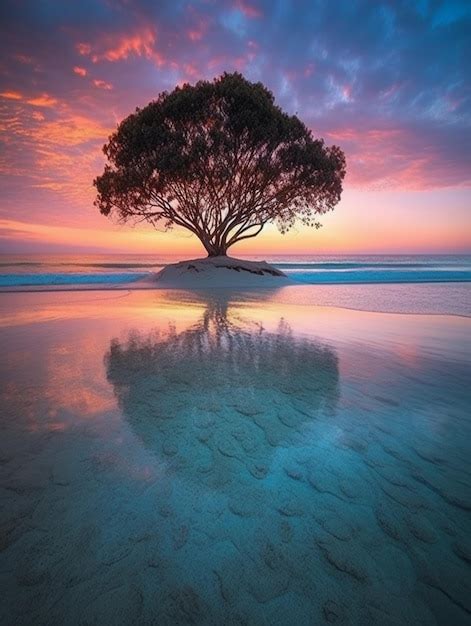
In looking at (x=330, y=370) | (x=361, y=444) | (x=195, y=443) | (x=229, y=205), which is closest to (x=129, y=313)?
(x=330, y=370)

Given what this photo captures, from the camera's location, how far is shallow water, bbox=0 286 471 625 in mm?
1355

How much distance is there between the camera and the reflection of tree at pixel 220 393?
2.37 m

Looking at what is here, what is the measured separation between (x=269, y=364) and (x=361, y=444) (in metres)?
2.00

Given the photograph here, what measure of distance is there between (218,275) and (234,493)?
59.8ft

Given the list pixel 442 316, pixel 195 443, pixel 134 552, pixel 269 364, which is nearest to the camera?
pixel 134 552

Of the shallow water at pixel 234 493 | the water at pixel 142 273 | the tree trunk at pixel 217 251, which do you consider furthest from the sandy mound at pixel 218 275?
the shallow water at pixel 234 493

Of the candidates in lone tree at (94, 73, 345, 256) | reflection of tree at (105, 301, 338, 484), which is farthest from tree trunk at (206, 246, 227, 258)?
reflection of tree at (105, 301, 338, 484)

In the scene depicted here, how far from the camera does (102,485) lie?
196 centimetres

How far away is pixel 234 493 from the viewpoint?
1936 mm

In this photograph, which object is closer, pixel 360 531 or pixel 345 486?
pixel 360 531

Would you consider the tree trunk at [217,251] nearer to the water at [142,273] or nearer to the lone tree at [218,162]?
the lone tree at [218,162]

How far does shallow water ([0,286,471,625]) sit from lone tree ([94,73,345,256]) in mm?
16569

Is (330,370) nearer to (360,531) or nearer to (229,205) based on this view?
(360,531)

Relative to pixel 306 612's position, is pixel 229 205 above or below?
above
